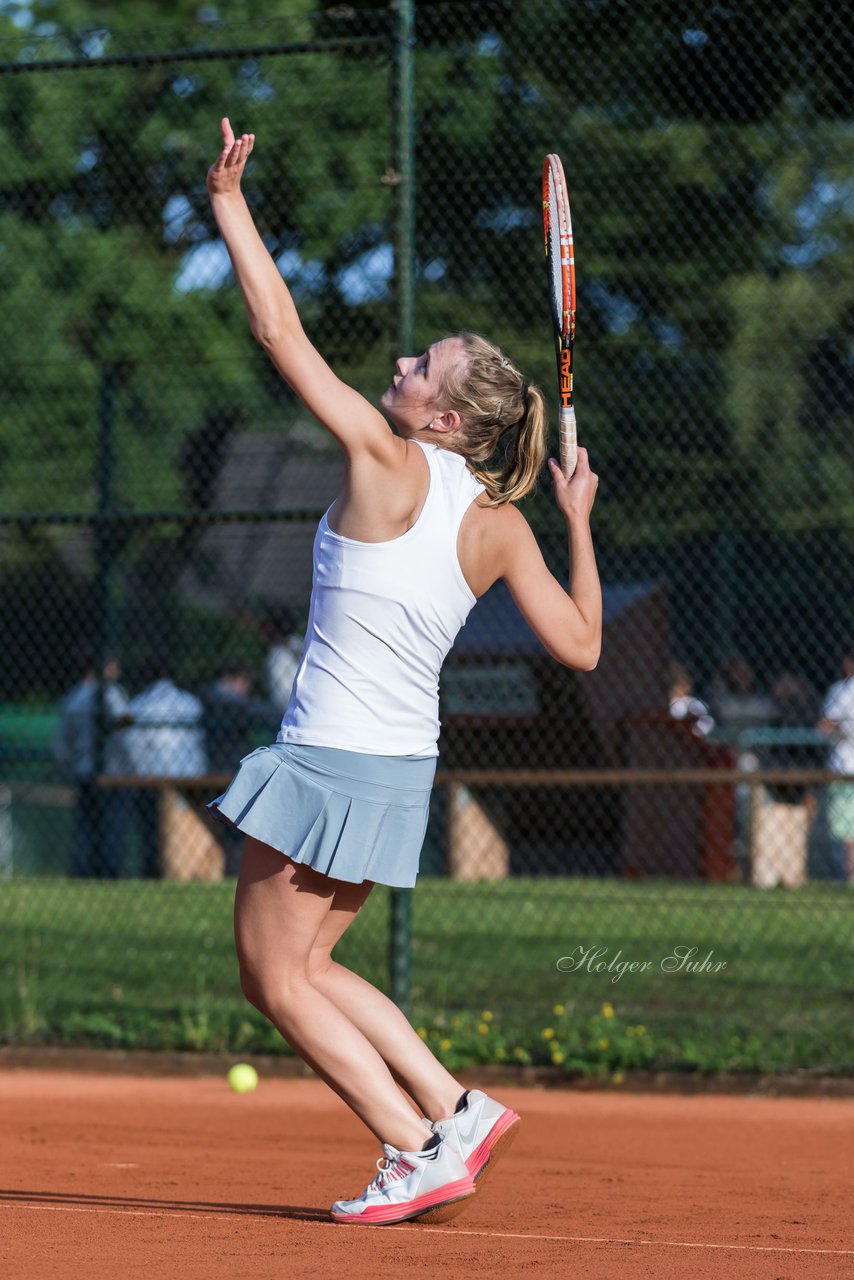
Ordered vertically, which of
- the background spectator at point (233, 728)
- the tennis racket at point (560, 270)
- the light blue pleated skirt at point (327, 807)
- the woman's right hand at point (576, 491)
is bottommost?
the light blue pleated skirt at point (327, 807)

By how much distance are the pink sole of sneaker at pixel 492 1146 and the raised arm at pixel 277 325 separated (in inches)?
55.8

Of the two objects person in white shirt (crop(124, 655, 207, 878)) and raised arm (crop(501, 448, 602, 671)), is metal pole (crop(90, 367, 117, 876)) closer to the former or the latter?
person in white shirt (crop(124, 655, 207, 878))

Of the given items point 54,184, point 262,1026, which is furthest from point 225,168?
point 54,184

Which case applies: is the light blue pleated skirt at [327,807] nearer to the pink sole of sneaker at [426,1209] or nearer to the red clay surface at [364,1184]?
the pink sole of sneaker at [426,1209]

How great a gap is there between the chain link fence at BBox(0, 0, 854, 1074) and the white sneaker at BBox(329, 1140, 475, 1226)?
110 inches

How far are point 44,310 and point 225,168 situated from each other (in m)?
19.0

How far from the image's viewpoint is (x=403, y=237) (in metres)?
6.76

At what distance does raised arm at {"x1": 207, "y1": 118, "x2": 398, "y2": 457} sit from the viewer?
3492 millimetres

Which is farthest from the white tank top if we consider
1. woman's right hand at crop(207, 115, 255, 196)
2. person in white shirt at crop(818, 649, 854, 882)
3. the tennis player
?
person in white shirt at crop(818, 649, 854, 882)

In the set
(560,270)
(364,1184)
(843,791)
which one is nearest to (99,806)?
(843,791)

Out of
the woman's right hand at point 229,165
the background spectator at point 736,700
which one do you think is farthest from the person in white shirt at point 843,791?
the woman's right hand at point 229,165

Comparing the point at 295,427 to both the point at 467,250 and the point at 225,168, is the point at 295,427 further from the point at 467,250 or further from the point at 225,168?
the point at 225,168

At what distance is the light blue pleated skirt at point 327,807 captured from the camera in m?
3.61

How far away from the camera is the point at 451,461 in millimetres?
3752
